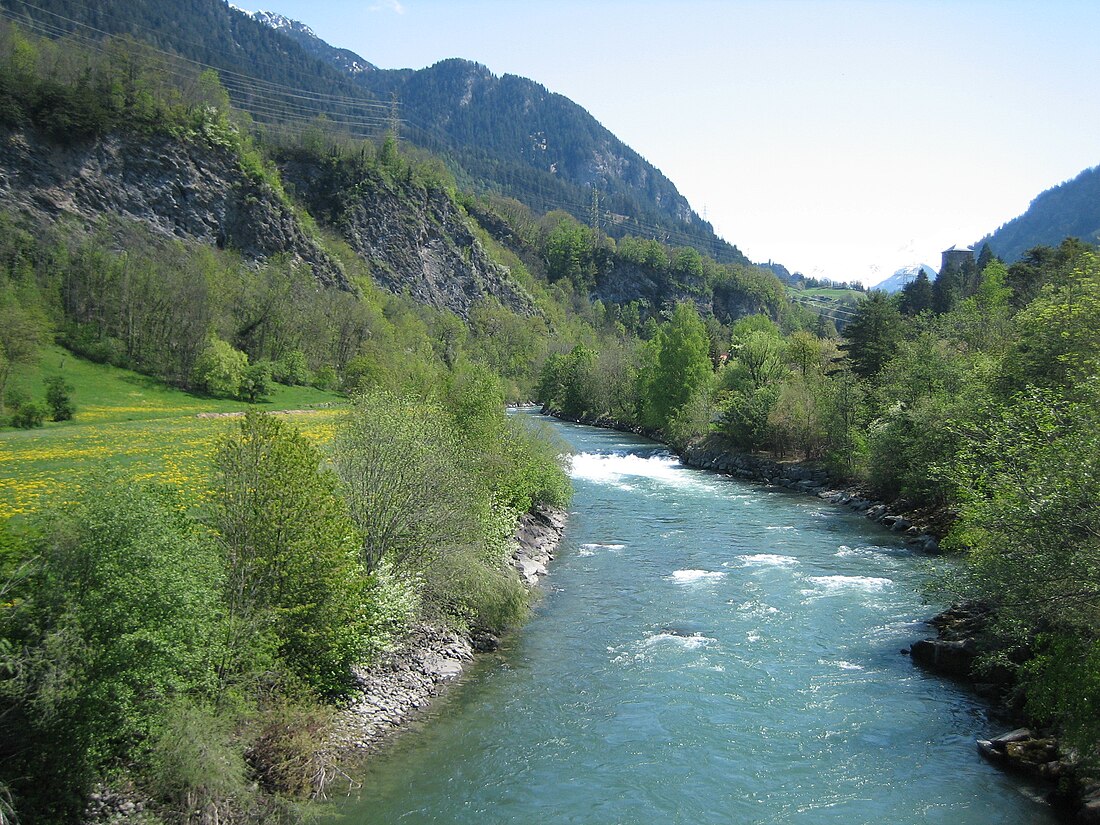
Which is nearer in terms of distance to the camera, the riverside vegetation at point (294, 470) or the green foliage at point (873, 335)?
the riverside vegetation at point (294, 470)

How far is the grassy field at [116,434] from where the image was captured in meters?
22.4

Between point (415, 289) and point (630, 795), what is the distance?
148309 millimetres

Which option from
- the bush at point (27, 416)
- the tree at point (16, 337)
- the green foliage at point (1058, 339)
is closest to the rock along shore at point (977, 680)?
the green foliage at point (1058, 339)

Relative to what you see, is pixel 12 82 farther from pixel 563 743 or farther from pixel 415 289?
pixel 563 743

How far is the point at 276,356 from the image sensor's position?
84.3 meters

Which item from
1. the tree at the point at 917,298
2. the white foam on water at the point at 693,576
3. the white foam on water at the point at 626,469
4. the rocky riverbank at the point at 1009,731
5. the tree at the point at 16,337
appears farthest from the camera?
the tree at the point at 917,298

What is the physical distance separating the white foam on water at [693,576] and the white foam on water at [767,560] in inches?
85.4

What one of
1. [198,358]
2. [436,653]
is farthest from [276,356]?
[436,653]

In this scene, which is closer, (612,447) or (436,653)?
(436,653)

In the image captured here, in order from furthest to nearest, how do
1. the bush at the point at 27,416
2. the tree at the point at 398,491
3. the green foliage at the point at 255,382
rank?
the green foliage at the point at 255,382
the bush at the point at 27,416
the tree at the point at 398,491

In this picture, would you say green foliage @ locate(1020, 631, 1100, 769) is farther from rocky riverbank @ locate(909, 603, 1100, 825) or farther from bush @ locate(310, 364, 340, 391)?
bush @ locate(310, 364, 340, 391)

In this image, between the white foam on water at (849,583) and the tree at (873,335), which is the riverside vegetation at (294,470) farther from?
the white foam on water at (849,583)

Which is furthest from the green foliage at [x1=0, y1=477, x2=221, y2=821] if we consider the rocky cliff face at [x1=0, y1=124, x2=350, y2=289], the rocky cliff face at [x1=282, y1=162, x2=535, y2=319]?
the rocky cliff face at [x1=282, y1=162, x2=535, y2=319]

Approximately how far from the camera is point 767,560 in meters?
33.3
